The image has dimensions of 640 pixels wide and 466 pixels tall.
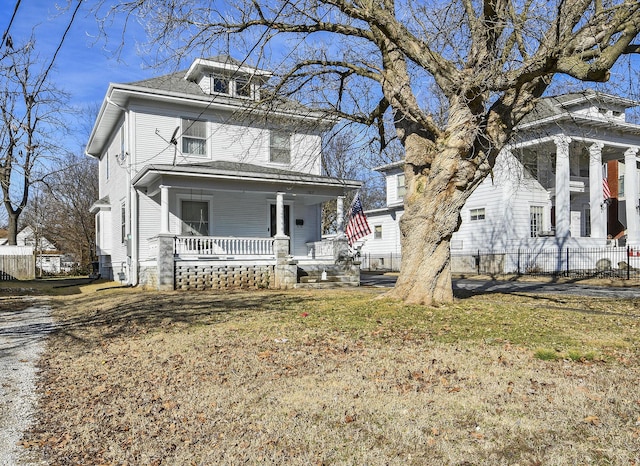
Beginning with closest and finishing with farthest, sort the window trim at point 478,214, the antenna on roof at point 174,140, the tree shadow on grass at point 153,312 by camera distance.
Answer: the tree shadow on grass at point 153,312 → the antenna on roof at point 174,140 → the window trim at point 478,214

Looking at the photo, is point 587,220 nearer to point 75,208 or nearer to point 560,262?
point 560,262

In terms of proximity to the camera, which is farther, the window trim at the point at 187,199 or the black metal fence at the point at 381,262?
the black metal fence at the point at 381,262

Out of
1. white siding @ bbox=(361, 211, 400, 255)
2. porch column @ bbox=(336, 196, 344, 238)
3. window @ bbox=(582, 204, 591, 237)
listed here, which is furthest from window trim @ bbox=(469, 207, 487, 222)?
porch column @ bbox=(336, 196, 344, 238)

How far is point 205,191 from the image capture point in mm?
18953

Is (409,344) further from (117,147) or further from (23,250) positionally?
(23,250)

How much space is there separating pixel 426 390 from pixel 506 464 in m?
1.56

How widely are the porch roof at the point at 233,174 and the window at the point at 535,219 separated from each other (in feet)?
41.3

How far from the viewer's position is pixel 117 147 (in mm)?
21219

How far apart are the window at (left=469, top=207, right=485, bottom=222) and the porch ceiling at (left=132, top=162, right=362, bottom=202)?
11601 mm

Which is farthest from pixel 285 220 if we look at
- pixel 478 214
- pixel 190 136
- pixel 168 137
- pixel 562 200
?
pixel 562 200

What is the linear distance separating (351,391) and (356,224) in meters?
14.2

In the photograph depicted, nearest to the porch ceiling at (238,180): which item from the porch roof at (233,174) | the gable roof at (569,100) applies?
the porch roof at (233,174)

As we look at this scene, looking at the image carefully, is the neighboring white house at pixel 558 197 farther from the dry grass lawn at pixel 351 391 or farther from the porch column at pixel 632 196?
the dry grass lawn at pixel 351 391

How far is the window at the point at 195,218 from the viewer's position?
19003 millimetres
